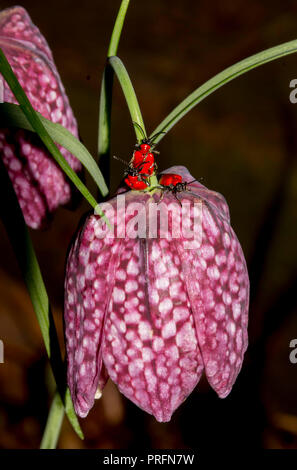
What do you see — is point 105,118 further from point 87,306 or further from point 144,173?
point 87,306

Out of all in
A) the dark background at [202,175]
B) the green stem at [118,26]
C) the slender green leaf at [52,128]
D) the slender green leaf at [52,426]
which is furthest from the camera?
the dark background at [202,175]

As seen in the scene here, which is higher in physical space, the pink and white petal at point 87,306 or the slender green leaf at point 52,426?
the pink and white petal at point 87,306

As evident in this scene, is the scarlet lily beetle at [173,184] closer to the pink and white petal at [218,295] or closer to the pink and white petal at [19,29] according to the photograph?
the pink and white petal at [218,295]

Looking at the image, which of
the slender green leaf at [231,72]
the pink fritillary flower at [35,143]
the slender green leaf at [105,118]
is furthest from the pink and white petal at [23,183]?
the slender green leaf at [231,72]

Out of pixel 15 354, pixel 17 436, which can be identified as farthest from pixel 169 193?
pixel 15 354

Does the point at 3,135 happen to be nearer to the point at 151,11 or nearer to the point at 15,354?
the point at 15,354

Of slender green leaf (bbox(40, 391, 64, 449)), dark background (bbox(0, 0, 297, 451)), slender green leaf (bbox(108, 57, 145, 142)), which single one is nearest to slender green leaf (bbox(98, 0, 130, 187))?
slender green leaf (bbox(108, 57, 145, 142))
